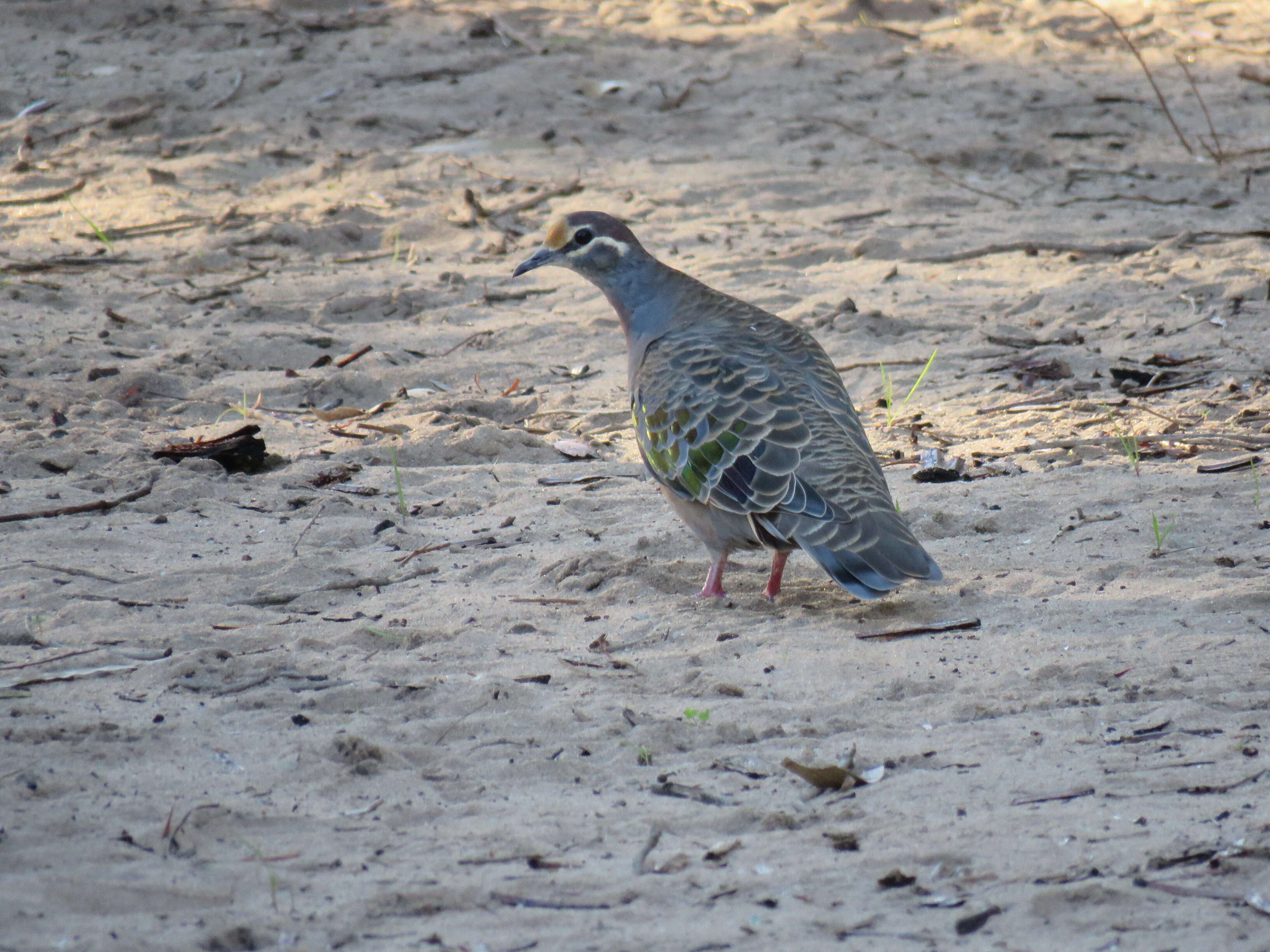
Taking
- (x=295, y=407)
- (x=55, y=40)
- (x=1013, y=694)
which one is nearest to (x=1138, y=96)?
A: (x=295, y=407)

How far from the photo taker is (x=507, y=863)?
8.80 ft

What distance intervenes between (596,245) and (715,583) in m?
1.54

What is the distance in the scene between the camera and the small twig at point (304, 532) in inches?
175

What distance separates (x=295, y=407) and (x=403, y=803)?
351cm

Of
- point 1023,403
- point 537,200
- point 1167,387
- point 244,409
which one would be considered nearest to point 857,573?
point 1023,403

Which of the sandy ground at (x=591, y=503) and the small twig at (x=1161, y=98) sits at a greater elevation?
the small twig at (x=1161, y=98)

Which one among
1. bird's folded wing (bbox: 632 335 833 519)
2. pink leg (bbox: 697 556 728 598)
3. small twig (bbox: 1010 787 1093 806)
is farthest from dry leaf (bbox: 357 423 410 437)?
small twig (bbox: 1010 787 1093 806)

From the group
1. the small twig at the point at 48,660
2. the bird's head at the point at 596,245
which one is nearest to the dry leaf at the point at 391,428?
the bird's head at the point at 596,245

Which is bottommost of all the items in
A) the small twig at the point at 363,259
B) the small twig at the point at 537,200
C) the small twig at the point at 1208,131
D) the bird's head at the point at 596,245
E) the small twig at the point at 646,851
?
the small twig at the point at 363,259

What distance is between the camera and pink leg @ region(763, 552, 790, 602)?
4.36 m

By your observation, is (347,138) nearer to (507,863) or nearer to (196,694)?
(196,694)

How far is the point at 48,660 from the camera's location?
348 cm

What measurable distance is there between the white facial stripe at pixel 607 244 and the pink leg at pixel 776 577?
1432 millimetres

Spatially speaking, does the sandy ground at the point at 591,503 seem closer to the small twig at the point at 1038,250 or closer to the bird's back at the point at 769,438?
the small twig at the point at 1038,250
